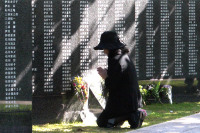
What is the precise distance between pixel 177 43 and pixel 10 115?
5604 millimetres

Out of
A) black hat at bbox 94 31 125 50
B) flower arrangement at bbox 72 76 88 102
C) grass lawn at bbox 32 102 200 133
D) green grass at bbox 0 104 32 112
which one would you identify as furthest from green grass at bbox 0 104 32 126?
flower arrangement at bbox 72 76 88 102

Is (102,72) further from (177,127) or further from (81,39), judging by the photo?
(81,39)

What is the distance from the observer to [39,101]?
29.3ft

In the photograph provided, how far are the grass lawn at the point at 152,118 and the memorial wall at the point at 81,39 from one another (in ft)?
2.28

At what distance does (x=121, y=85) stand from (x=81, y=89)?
1.27 m

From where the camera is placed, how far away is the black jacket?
307 inches

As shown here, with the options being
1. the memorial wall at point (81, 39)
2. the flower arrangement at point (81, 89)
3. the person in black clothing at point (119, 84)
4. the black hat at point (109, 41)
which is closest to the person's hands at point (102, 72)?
the person in black clothing at point (119, 84)

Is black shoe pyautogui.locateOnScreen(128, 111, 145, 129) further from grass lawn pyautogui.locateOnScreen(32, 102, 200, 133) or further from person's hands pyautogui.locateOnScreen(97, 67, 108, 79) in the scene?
person's hands pyautogui.locateOnScreen(97, 67, 108, 79)

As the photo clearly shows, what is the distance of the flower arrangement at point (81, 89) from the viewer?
8.97 metres

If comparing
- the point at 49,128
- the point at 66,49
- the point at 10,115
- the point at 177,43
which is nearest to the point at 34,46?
the point at 66,49

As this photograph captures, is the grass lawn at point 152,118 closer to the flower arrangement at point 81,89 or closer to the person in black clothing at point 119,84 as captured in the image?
the person in black clothing at point 119,84

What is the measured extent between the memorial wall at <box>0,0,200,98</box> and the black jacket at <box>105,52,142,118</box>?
1.37 meters

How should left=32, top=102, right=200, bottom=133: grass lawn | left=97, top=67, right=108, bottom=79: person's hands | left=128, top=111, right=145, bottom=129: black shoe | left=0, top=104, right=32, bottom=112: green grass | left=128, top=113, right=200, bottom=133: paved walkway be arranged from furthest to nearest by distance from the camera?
1. left=32, top=102, right=200, bottom=133: grass lawn
2. left=128, top=111, right=145, bottom=129: black shoe
3. left=97, top=67, right=108, bottom=79: person's hands
4. left=0, top=104, right=32, bottom=112: green grass
5. left=128, top=113, right=200, bottom=133: paved walkway

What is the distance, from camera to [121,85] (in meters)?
7.90
